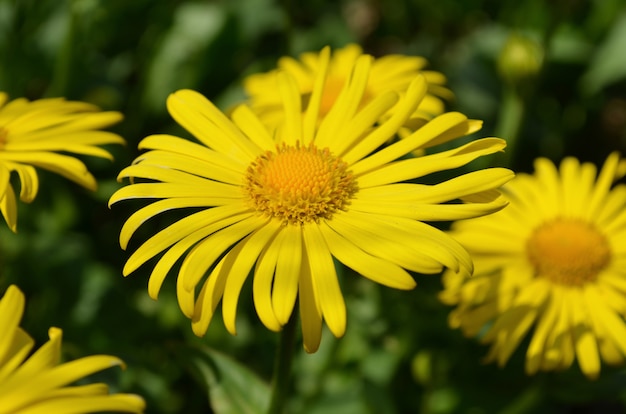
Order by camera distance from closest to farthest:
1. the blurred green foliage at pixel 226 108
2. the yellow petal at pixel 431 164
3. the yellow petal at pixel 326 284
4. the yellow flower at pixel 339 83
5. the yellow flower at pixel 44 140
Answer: the yellow petal at pixel 326 284 → the yellow petal at pixel 431 164 → the yellow flower at pixel 44 140 → the yellow flower at pixel 339 83 → the blurred green foliage at pixel 226 108

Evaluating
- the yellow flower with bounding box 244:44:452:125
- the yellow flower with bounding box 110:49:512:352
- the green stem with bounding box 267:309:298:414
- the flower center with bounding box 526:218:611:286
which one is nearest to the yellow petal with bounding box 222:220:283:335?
the yellow flower with bounding box 110:49:512:352

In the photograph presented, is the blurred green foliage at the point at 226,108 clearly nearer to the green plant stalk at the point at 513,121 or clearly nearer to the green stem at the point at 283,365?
the green plant stalk at the point at 513,121

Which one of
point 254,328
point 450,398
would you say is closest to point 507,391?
point 450,398

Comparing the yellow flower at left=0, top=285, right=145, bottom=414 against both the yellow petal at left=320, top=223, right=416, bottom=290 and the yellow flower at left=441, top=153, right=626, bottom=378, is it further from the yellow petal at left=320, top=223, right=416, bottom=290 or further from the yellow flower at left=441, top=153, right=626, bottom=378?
the yellow flower at left=441, top=153, right=626, bottom=378

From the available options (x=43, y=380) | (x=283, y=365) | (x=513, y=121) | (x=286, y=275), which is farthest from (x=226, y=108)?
(x=43, y=380)

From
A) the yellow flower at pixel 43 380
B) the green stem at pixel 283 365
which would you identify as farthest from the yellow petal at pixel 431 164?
the yellow flower at pixel 43 380
